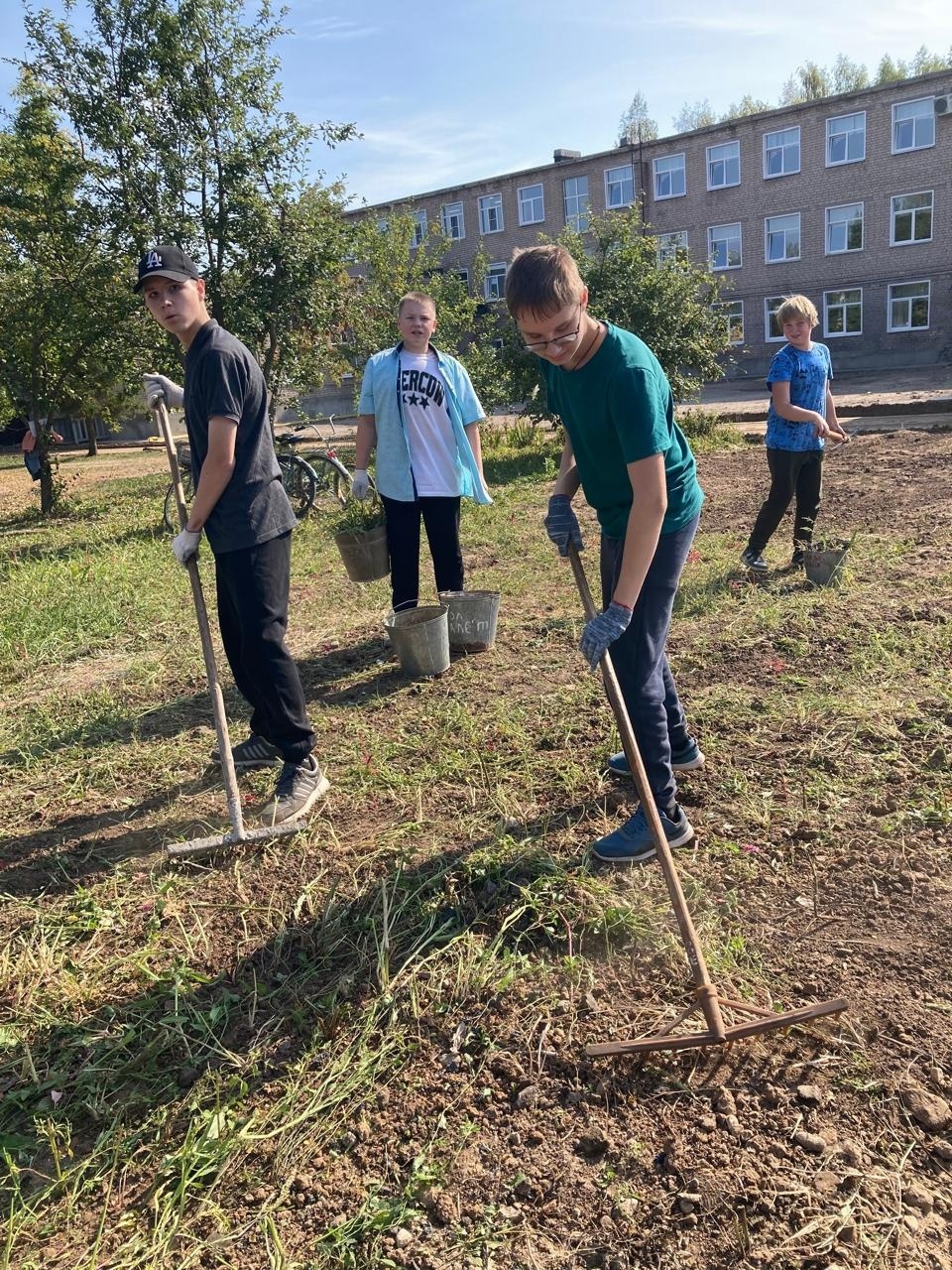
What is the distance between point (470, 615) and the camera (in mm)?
4766

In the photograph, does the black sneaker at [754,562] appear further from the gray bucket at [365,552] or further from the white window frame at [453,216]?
the white window frame at [453,216]

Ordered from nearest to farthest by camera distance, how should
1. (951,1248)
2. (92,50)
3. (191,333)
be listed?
1. (951,1248)
2. (191,333)
3. (92,50)

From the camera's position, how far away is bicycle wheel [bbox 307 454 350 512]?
10.8 meters

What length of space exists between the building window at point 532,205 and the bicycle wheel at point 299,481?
30878mm

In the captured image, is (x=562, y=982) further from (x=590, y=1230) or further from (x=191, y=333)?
(x=191, y=333)

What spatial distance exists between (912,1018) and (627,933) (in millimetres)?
748

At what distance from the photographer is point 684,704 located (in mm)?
3949

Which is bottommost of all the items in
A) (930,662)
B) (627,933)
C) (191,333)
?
(627,933)

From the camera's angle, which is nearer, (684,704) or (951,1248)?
(951,1248)

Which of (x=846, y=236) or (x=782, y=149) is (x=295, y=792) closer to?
(x=846, y=236)

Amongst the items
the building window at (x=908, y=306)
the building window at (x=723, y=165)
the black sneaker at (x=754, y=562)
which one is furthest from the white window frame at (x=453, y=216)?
the black sneaker at (x=754, y=562)

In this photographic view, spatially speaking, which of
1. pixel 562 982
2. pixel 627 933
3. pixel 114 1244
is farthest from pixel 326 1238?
pixel 627 933

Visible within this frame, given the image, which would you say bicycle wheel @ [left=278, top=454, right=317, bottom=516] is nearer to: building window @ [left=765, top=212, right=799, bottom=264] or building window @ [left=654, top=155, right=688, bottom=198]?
building window @ [left=765, top=212, right=799, bottom=264]

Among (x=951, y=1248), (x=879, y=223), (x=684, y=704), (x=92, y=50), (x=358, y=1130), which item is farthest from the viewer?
(x=879, y=223)
